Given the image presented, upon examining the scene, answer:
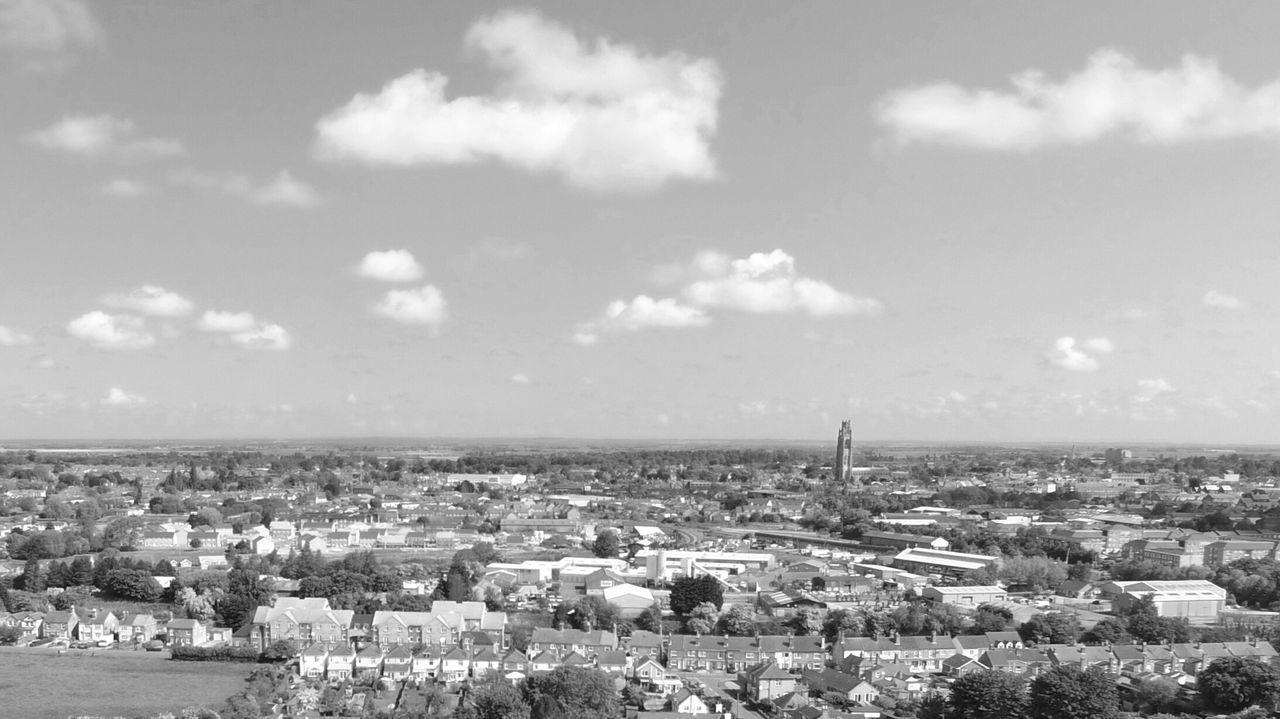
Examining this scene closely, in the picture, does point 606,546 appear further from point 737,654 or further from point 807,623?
point 737,654

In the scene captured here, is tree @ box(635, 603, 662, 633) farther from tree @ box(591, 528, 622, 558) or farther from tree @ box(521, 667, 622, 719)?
tree @ box(591, 528, 622, 558)

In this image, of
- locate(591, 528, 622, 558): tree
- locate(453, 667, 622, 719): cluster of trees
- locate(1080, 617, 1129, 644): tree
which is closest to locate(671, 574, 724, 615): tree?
locate(1080, 617, 1129, 644): tree

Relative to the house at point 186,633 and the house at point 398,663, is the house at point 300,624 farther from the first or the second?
the house at point 398,663

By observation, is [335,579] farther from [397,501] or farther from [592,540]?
[397,501]

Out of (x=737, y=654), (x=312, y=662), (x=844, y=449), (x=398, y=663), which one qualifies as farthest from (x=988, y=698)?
(x=844, y=449)

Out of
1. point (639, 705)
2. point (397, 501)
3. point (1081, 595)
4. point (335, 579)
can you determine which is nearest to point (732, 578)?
point (1081, 595)
